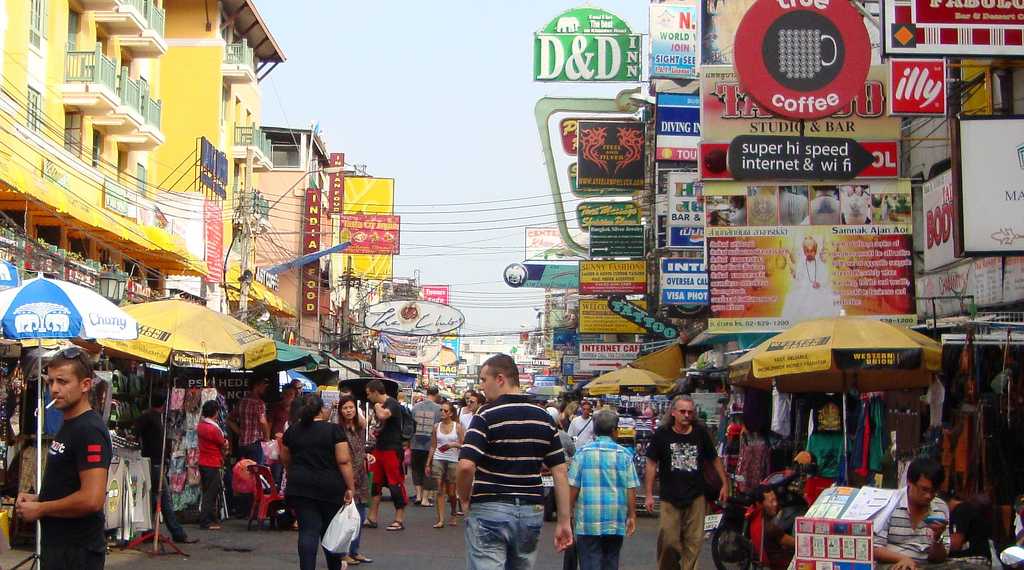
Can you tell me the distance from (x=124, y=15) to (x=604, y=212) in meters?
13.7

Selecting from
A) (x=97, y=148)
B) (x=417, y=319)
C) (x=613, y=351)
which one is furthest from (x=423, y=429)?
(x=417, y=319)

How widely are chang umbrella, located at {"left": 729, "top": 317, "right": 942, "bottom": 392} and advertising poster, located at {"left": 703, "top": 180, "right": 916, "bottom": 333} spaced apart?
137 inches

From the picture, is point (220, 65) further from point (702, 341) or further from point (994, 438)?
point (994, 438)

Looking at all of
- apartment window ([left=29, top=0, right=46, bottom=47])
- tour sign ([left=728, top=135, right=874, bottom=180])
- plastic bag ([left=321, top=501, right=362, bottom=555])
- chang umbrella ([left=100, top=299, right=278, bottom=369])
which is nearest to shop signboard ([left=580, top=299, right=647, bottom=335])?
apartment window ([left=29, top=0, right=46, bottom=47])

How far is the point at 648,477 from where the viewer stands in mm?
11359

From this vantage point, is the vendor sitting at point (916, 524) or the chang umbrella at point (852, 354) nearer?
the vendor sitting at point (916, 524)

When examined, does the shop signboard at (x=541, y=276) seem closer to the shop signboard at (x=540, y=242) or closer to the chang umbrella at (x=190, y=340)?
the shop signboard at (x=540, y=242)

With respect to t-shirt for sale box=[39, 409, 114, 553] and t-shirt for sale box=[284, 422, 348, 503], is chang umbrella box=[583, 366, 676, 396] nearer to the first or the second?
t-shirt for sale box=[284, 422, 348, 503]

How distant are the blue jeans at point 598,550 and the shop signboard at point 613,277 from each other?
22769 mm

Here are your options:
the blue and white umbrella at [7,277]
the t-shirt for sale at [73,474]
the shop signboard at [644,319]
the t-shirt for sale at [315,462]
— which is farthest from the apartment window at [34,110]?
the t-shirt for sale at [73,474]

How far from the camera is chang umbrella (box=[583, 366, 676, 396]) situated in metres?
27.2

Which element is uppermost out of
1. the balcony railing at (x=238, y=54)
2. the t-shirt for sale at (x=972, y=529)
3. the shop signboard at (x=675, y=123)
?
the balcony railing at (x=238, y=54)

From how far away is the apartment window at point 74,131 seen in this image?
106ft

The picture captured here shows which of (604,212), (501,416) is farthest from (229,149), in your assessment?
(501,416)
